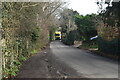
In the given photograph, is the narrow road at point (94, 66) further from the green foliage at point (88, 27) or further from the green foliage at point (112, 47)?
the green foliage at point (88, 27)

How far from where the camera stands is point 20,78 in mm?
7059

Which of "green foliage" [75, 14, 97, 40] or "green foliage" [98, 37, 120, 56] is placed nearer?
"green foliage" [98, 37, 120, 56]

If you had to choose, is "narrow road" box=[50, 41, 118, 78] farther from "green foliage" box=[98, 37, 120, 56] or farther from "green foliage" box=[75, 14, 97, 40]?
"green foliage" box=[75, 14, 97, 40]

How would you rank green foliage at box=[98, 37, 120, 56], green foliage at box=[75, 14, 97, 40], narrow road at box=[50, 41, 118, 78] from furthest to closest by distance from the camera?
green foliage at box=[75, 14, 97, 40] → green foliage at box=[98, 37, 120, 56] → narrow road at box=[50, 41, 118, 78]

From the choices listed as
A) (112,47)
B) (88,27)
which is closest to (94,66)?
(112,47)

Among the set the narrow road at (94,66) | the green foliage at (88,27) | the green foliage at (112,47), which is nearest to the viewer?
the narrow road at (94,66)

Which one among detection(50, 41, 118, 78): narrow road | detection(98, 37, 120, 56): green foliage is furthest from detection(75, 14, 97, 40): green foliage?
detection(50, 41, 118, 78): narrow road

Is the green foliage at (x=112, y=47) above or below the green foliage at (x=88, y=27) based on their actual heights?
below

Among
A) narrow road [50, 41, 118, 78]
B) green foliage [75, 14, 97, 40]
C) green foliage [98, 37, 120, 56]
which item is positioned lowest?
narrow road [50, 41, 118, 78]

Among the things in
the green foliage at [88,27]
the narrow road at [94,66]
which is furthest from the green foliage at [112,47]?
the green foliage at [88,27]

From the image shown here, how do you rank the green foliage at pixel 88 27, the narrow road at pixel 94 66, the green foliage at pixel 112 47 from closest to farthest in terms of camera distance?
the narrow road at pixel 94 66, the green foliage at pixel 112 47, the green foliage at pixel 88 27

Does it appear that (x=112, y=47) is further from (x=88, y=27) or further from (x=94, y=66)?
(x=88, y=27)

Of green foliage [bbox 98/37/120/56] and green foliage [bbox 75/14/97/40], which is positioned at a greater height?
green foliage [bbox 75/14/97/40]

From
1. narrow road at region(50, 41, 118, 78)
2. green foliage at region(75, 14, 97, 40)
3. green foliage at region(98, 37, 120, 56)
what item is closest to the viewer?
narrow road at region(50, 41, 118, 78)
